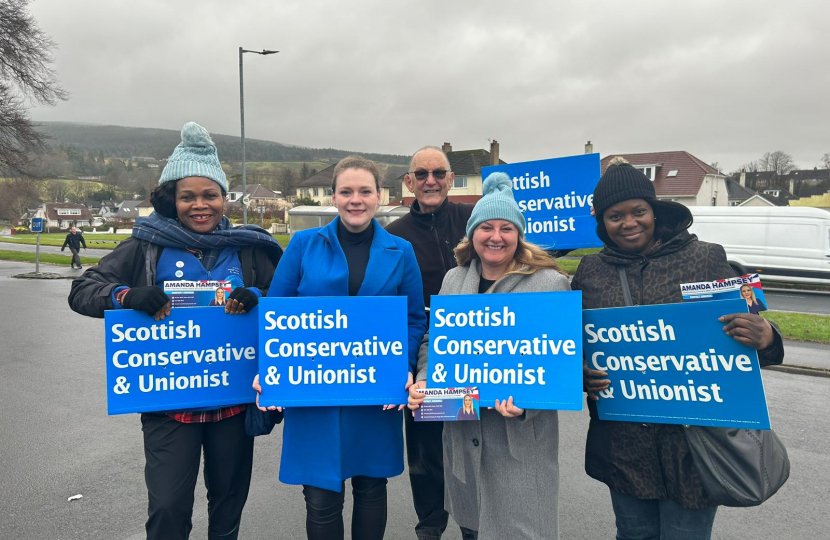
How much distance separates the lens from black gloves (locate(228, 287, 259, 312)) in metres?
2.59

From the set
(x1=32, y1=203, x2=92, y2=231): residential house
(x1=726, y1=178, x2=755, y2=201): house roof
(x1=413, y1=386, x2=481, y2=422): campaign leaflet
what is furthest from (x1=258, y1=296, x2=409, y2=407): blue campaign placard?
(x1=32, y1=203, x2=92, y2=231): residential house

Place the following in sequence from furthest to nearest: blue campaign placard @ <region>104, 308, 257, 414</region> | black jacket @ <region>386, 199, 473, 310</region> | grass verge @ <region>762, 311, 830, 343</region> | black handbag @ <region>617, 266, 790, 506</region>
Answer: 1. grass verge @ <region>762, 311, 830, 343</region>
2. black jacket @ <region>386, 199, 473, 310</region>
3. blue campaign placard @ <region>104, 308, 257, 414</region>
4. black handbag @ <region>617, 266, 790, 506</region>

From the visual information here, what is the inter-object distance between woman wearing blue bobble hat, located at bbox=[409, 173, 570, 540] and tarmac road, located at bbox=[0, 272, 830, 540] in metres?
1.25

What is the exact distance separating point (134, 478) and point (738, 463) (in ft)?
13.7

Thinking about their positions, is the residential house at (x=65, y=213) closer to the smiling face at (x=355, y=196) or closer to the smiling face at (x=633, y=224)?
the smiling face at (x=355, y=196)

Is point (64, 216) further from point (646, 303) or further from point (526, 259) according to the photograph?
point (646, 303)

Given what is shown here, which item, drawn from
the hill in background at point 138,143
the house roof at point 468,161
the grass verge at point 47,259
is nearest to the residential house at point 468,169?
the house roof at point 468,161

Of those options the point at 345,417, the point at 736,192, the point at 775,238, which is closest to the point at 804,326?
the point at 775,238

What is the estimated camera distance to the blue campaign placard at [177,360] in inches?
100

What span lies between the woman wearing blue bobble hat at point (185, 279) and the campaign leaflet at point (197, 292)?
0.04 metres

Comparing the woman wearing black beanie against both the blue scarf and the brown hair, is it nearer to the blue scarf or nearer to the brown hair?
the brown hair

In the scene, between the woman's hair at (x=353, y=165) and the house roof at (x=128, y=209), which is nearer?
the woman's hair at (x=353, y=165)

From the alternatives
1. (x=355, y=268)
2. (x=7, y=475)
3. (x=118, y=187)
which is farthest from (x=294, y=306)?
(x=118, y=187)

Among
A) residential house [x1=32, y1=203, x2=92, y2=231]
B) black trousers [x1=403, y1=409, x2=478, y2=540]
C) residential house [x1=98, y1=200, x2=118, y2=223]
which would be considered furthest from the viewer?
residential house [x1=98, y1=200, x2=118, y2=223]
